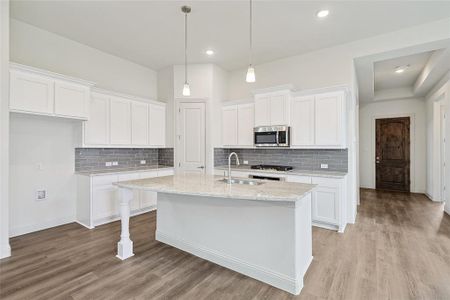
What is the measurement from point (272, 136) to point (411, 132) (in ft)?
16.8

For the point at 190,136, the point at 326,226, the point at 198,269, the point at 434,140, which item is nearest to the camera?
the point at 198,269

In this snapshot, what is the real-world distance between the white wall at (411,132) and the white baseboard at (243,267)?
6.24 m

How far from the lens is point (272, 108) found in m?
4.39

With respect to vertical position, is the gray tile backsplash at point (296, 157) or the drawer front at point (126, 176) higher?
the gray tile backsplash at point (296, 157)

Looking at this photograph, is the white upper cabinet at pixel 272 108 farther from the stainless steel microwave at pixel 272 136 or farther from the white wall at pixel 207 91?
the white wall at pixel 207 91

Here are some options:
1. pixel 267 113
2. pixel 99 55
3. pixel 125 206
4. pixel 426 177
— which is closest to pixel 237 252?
pixel 125 206

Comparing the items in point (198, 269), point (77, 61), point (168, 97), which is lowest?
point (198, 269)

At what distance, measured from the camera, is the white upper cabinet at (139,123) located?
4.71 m

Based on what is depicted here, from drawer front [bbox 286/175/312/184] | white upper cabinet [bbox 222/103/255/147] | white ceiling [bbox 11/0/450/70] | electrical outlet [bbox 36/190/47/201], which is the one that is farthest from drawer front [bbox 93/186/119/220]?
drawer front [bbox 286/175/312/184]

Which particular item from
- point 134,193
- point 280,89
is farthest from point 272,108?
point 134,193

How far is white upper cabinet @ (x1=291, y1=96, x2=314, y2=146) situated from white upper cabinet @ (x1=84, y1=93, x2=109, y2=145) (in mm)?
3482

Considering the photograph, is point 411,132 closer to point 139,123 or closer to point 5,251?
point 139,123

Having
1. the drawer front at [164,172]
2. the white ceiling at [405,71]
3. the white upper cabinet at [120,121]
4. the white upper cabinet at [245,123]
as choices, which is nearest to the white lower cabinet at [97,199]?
the drawer front at [164,172]

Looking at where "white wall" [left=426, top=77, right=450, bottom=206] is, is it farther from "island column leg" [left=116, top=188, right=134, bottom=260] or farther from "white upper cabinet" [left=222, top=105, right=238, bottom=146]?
"island column leg" [left=116, top=188, right=134, bottom=260]
